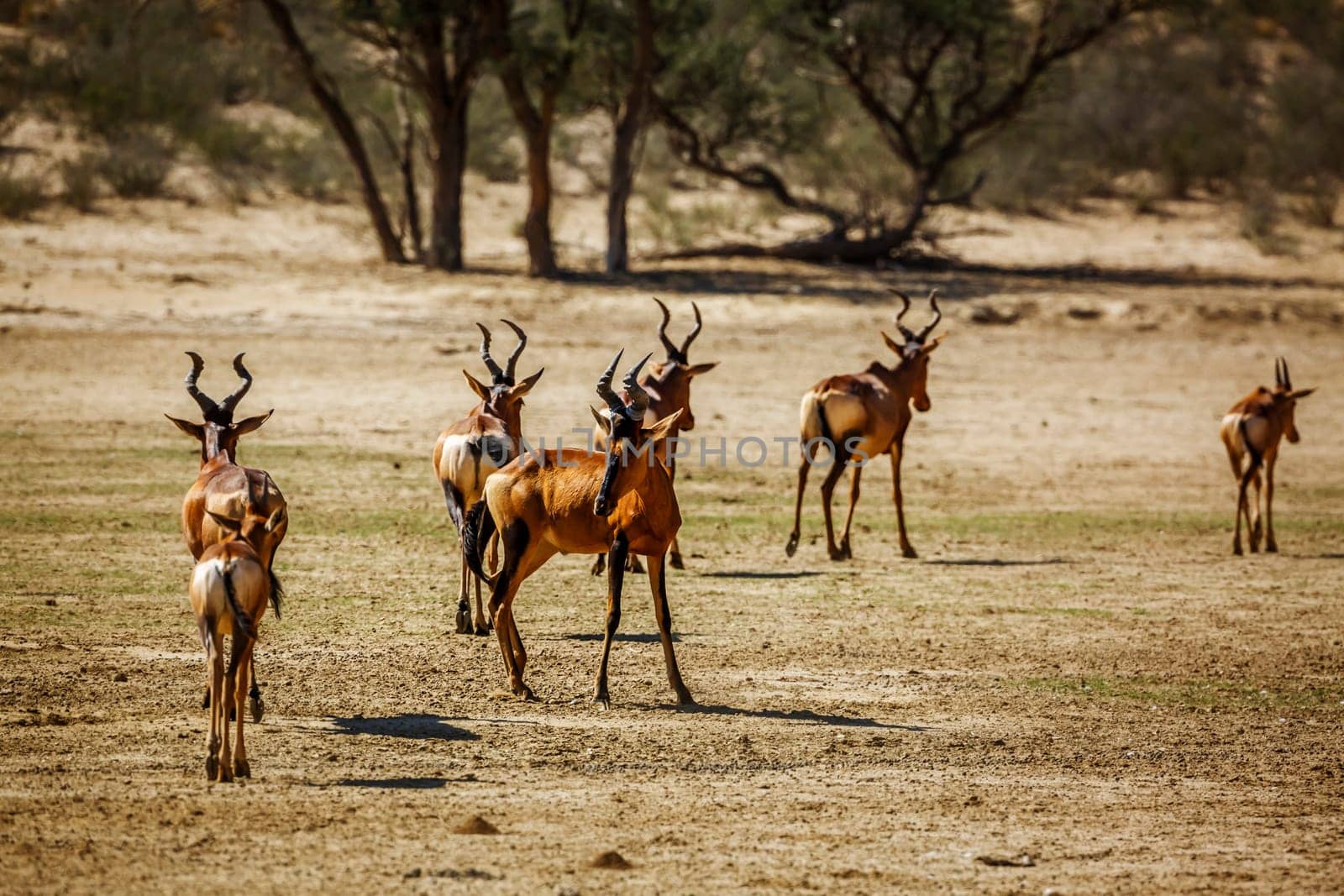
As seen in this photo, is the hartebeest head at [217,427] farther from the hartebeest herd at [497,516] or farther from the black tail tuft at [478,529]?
the black tail tuft at [478,529]

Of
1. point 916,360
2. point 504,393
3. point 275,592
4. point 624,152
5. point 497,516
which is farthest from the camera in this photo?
point 624,152

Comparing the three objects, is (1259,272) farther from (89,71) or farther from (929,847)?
(929,847)

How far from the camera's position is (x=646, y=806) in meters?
8.49

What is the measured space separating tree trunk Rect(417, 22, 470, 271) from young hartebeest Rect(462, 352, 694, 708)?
20570 mm

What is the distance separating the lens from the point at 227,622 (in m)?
8.36

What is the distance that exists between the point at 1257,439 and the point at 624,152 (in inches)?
670

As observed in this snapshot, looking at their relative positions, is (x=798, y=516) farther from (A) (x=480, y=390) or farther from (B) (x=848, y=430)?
(A) (x=480, y=390)

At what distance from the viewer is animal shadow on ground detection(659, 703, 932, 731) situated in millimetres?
10180

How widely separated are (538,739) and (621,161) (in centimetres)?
2308

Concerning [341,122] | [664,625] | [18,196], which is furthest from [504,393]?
[18,196]

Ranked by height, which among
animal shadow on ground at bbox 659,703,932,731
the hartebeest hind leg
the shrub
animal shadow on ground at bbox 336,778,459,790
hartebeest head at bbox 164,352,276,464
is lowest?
animal shadow on ground at bbox 336,778,459,790

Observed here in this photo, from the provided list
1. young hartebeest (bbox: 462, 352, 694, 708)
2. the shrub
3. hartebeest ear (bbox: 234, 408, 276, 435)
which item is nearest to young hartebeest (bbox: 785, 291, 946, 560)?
young hartebeest (bbox: 462, 352, 694, 708)

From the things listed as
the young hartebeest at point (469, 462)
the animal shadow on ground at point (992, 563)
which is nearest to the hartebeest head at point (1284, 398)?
the animal shadow on ground at point (992, 563)

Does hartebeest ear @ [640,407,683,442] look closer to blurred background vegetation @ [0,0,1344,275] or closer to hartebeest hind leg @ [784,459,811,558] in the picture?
hartebeest hind leg @ [784,459,811,558]
